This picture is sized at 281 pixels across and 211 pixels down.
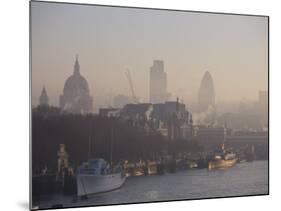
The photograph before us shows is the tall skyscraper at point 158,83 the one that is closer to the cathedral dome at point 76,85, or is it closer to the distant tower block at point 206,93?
the distant tower block at point 206,93

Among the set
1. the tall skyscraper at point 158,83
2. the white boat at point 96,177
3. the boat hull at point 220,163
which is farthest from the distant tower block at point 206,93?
the white boat at point 96,177

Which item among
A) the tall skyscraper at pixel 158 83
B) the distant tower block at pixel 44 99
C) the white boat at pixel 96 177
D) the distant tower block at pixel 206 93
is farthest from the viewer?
the distant tower block at pixel 206 93

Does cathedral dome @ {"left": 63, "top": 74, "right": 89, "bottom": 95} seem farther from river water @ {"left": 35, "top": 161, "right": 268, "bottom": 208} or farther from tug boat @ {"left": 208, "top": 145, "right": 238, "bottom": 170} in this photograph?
tug boat @ {"left": 208, "top": 145, "right": 238, "bottom": 170}

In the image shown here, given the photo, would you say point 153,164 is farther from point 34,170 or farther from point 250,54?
point 250,54

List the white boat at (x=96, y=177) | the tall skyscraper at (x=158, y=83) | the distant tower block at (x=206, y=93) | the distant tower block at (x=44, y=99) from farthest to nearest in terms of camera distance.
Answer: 1. the distant tower block at (x=206, y=93)
2. the tall skyscraper at (x=158, y=83)
3. the white boat at (x=96, y=177)
4. the distant tower block at (x=44, y=99)

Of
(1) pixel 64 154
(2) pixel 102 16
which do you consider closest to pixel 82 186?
(1) pixel 64 154

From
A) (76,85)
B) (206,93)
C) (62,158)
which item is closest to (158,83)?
(206,93)

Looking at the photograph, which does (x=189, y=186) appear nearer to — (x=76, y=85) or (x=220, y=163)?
(x=220, y=163)

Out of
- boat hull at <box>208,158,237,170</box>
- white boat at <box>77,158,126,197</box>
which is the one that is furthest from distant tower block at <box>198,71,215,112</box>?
white boat at <box>77,158,126,197</box>
